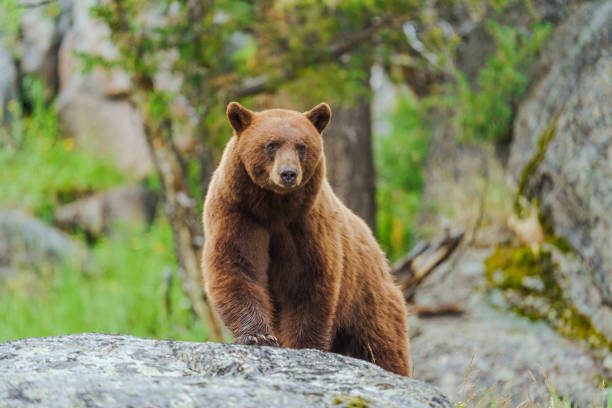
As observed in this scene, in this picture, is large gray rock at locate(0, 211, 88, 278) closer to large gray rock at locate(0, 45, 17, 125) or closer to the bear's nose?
large gray rock at locate(0, 45, 17, 125)

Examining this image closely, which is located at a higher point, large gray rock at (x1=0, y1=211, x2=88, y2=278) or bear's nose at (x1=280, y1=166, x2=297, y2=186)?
bear's nose at (x1=280, y1=166, x2=297, y2=186)

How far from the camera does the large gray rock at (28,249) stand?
916 cm

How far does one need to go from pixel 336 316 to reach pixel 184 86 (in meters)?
3.93

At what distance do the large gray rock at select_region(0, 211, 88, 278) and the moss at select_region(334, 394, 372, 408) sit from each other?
7737mm

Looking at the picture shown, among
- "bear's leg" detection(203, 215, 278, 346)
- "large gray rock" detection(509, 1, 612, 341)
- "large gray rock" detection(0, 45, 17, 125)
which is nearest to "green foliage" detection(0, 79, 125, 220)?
"large gray rock" detection(0, 45, 17, 125)

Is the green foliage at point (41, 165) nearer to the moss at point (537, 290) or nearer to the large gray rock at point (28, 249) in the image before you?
the large gray rock at point (28, 249)

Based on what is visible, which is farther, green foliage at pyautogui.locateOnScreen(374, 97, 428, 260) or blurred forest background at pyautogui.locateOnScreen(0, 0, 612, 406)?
green foliage at pyautogui.locateOnScreen(374, 97, 428, 260)

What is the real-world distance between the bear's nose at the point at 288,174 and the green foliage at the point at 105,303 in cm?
461

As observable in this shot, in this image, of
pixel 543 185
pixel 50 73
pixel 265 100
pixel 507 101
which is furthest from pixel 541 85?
pixel 50 73

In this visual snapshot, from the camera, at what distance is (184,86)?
23.1 feet

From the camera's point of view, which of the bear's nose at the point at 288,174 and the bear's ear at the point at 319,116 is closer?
the bear's nose at the point at 288,174

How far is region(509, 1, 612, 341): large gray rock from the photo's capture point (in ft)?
19.9

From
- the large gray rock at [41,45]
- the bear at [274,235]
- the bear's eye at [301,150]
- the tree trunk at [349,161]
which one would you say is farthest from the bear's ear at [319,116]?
the large gray rock at [41,45]

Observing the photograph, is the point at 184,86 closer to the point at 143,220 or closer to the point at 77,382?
the point at 77,382
